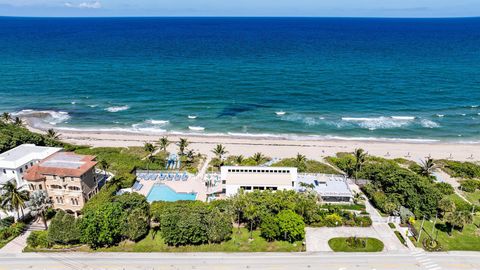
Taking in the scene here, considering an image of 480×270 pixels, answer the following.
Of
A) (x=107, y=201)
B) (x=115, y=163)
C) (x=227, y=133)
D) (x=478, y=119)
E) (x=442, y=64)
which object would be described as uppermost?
(x=442, y=64)

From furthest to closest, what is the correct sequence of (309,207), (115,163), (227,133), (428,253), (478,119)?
(478,119), (227,133), (115,163), (309,207), (428,253)

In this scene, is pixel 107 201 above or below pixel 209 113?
below

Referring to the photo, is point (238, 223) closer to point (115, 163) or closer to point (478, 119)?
point (115, 163)

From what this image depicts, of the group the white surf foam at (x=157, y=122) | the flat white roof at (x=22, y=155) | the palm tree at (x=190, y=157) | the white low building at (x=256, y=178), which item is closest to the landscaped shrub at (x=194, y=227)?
the white low building at (x=256, y=178)

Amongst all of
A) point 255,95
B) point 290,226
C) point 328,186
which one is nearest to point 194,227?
point 290,226

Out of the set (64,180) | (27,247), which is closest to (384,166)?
(64,180)

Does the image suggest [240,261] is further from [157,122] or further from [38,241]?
[157,122]
